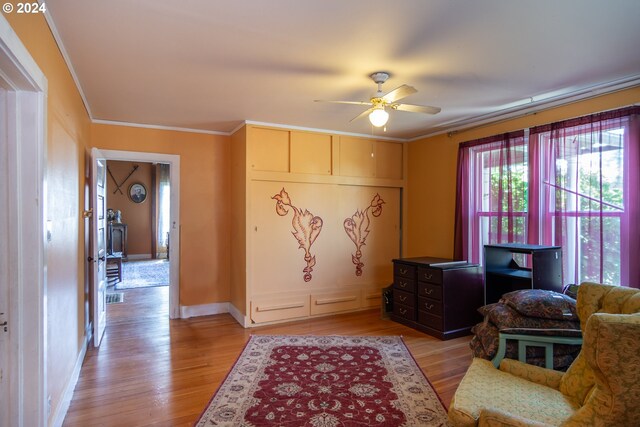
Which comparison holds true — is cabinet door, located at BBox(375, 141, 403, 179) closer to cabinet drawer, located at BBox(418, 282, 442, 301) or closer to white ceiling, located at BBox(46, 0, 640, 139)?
white ceiling, located at BBox(46, 0, 640, 139)

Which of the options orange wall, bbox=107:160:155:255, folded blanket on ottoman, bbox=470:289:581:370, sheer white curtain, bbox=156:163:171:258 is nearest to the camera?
folded blanket on ottoman, bbox=470:289:581:370

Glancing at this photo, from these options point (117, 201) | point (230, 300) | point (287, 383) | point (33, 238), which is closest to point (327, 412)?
point (287, 383)

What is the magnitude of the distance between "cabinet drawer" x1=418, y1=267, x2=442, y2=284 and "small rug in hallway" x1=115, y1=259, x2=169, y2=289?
4.96m

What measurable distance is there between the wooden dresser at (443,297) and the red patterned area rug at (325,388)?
634 mm

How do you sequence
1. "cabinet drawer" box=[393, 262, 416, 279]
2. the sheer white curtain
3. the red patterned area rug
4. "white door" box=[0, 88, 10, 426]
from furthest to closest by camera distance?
the sheer white curtain < "cabinet drawer" box=[393, 262, 416, 279] < the red patterned area rug < "white door" box=[0, 88, 10, 426]

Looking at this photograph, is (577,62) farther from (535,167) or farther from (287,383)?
(287,383)

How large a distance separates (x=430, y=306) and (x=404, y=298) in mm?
426

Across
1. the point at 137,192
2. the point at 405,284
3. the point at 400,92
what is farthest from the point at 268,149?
the point at 137,192

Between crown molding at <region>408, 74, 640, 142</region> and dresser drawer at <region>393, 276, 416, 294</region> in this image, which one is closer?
crown molding at <region>408, 74, 640, 142</region>

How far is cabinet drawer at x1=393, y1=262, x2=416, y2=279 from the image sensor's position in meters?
4.45

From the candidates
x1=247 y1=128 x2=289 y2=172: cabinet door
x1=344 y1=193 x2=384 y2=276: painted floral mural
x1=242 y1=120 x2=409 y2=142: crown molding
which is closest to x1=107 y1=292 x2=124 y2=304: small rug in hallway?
x1=247 y1=128 x2=289 y2=172: cabinet door

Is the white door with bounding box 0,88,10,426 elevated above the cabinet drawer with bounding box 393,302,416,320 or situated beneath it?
elevated above

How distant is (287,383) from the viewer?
2891 mm

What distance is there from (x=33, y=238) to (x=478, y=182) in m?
4.28
